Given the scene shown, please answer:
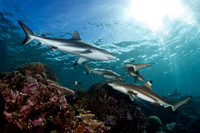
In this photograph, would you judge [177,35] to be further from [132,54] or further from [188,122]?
[188,122]

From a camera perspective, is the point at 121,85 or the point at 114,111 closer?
the point at 121,85

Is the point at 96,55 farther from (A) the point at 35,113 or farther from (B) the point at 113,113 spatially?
(A) the point at 35,113

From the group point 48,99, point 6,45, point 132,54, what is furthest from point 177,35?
point 6,45

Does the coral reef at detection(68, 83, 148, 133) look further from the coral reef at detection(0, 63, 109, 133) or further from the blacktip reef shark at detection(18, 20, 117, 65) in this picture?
the blacktip reef shark at detection(18, 20, 117, 65)

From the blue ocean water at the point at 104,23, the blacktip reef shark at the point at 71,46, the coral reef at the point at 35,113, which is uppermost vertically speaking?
the blue ocean water at the point at 104,23

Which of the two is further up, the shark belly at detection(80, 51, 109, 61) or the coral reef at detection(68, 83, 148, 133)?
the shark belly at detection(80, 51, 109, 61)

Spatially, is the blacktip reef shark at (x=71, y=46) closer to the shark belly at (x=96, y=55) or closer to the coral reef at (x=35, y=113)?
the shark belly at (x=96, y=55)

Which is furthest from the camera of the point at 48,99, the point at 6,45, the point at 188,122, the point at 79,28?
the point at 6,45

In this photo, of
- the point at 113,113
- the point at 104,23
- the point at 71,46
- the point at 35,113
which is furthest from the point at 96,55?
the point at 104,23

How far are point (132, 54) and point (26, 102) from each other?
29.1m

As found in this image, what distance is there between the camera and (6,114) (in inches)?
85.0

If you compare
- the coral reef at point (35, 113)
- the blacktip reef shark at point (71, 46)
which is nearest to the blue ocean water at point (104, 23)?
the blacktip reef shark at point (71, 46)

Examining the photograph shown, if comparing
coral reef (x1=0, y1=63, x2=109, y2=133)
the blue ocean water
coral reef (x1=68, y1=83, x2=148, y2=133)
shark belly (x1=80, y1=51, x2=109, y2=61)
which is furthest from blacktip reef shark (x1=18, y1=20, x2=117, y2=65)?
the blue ocean water

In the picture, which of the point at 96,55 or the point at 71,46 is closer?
the point at 71,46
